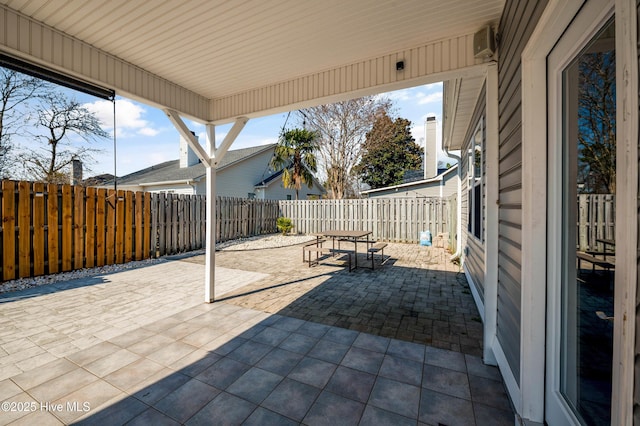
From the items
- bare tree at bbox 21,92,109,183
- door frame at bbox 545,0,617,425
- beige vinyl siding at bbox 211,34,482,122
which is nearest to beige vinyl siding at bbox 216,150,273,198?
bare tree at bbox 21,92,109,183

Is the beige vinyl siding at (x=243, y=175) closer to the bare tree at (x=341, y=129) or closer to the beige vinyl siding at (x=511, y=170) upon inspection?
the bare tree at (x=341, y=129)

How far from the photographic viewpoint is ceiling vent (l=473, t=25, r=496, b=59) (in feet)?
7.85

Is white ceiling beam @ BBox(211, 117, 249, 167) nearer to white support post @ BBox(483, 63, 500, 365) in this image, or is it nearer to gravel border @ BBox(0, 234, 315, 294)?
white support post @ BBox(483, 63, 500, 365)

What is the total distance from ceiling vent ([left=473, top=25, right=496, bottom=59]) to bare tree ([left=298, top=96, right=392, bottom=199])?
1361cm

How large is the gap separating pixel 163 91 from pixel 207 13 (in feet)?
5.47

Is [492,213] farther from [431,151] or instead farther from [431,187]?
[431,151]

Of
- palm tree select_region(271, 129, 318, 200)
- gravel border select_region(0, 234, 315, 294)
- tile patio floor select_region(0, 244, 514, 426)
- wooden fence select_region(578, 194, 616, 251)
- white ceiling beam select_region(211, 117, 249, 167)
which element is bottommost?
tile patio floor select_region(0, 244, 514, 426)

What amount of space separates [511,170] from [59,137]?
15.4 m

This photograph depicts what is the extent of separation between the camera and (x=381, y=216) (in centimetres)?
1086

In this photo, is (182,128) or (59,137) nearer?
(182,128)

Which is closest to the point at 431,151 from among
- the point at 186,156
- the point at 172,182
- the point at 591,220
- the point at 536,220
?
the point at 172,182

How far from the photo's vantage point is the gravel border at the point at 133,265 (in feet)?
15.8

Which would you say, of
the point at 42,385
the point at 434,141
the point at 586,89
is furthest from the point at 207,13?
the point at 434,141

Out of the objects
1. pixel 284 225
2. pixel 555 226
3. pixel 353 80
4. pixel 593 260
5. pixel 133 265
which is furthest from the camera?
pixel 284 225
